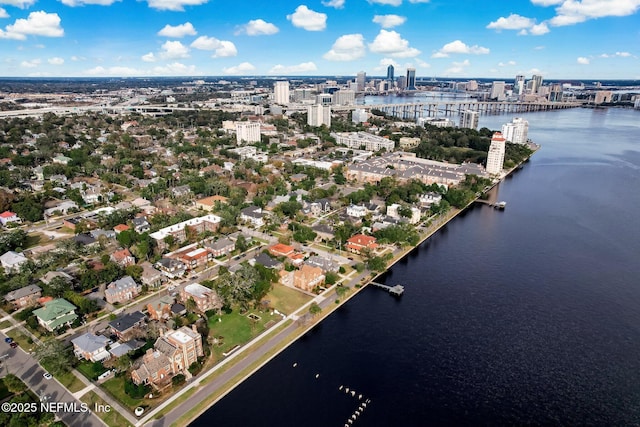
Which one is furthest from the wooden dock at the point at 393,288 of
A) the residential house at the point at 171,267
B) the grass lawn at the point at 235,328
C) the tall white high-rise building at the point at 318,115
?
the tall white high-rise building at the point at 318,115

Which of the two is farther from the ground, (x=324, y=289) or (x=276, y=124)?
(x=276, y=124)

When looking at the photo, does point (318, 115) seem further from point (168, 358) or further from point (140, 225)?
point (168, 358)

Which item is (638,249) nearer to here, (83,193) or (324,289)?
(324,289)

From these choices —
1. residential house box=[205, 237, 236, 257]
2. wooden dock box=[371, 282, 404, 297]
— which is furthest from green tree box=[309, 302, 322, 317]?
residential house box=[205, 237, 236, 257]

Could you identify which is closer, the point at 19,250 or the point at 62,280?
the point at 62,280

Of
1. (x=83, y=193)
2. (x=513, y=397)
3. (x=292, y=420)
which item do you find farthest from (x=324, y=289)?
(x=83, y=193)

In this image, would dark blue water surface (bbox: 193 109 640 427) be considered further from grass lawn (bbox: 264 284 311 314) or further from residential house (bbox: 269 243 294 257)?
residential house (bbox: 269 243 294 257)
